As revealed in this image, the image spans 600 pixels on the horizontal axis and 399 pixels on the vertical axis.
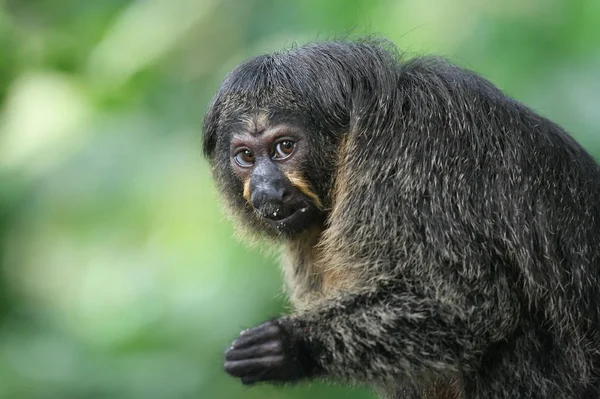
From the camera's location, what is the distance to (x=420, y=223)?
5.09 meters

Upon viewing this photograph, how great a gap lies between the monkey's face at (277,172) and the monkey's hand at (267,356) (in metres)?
0.80

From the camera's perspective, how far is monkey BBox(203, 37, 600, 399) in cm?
Result: 498

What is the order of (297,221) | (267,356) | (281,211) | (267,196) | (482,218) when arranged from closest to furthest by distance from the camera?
(267,356), (482,218), (267,196), (281,211), (297,221)

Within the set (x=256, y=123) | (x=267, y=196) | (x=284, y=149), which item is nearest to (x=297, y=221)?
(x=267, y=196)

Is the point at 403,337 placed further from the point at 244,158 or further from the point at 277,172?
the point at 244,158

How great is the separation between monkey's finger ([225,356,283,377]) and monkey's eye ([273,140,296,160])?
1.23 m

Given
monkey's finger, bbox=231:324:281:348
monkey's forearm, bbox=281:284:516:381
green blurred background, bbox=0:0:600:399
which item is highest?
green blurred background, bbox=0:0:600:399

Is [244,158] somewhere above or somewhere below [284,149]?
above

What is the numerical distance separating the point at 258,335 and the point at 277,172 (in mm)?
1005

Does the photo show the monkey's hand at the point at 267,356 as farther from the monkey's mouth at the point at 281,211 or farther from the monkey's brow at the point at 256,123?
the monkey's brow at the point at 256,123

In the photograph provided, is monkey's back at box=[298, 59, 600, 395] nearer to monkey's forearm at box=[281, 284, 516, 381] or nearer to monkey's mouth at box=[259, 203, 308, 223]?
monkey's forearm at box=[281, 284, 516, 381]

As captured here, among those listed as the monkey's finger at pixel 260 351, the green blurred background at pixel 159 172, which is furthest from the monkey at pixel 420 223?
the green blurred background at pixel 159 172

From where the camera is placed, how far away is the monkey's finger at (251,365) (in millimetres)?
4879

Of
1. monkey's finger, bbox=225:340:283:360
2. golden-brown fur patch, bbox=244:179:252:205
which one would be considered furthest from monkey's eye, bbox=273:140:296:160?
monkey's finger, bbox=225:340:283:360
